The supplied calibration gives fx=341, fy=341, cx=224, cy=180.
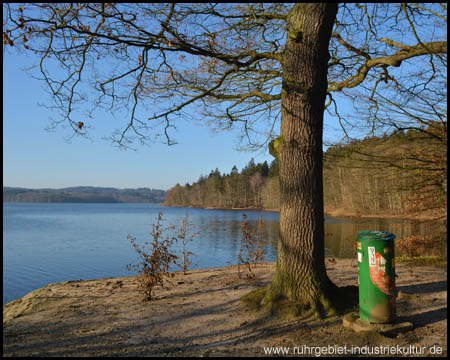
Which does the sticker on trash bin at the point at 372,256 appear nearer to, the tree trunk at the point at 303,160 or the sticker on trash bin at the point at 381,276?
the sticker on trash bin at the point at 381,276

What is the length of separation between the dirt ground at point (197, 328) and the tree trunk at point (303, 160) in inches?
26.6

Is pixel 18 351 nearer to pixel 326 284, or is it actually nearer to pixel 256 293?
pixel 256 293

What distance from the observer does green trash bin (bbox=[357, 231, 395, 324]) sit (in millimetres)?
4387

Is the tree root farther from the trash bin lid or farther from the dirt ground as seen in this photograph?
the trash bin lid

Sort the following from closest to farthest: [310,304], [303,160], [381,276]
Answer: [381,276], [310,304], [303,160]

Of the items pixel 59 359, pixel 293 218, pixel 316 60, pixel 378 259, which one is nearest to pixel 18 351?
pixel 59 359

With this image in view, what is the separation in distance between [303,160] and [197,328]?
9.78ft

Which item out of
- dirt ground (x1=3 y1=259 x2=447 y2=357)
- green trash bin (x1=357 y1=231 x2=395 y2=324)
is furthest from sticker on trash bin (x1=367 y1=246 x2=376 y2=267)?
dirt ground (x1=3 y1=259 x2=447 y2=357)

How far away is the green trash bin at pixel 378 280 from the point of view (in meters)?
4.39

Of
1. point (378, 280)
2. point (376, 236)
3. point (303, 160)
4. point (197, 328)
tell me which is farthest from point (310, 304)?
point (303, 160)

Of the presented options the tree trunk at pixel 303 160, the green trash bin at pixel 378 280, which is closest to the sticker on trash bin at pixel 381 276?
the green trash bin at pixel 378 280

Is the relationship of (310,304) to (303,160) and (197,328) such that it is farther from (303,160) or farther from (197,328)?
(303,160)

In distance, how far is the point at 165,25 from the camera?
5633mm

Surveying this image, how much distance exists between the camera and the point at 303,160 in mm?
5387
